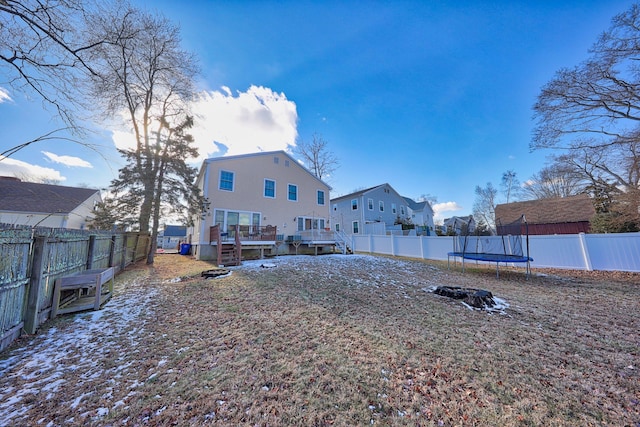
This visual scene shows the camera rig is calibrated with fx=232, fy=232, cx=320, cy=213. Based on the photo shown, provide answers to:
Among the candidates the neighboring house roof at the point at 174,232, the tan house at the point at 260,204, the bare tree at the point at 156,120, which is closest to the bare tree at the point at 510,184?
the tan house at the point at 260,204

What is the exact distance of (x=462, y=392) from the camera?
2480 mm

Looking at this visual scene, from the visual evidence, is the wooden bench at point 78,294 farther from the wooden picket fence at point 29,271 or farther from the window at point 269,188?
the window at point 269,188

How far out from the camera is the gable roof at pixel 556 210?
1811 centimetres

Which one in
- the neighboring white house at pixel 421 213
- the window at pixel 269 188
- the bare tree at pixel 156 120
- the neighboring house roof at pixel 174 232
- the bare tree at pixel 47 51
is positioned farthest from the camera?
the neighboring house roof at pixel 174 232

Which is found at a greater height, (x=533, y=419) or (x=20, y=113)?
(x=20, y=113)

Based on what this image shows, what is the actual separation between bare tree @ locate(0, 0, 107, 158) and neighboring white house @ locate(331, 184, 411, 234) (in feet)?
64.6

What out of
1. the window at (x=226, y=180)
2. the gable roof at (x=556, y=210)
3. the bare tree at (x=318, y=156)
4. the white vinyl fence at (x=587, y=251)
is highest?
the bare tree at (x=318, y=156)

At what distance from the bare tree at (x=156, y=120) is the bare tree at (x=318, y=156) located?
12.3 meters

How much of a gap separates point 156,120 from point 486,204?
39102 millimetres

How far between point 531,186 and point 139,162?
36934 millimetres

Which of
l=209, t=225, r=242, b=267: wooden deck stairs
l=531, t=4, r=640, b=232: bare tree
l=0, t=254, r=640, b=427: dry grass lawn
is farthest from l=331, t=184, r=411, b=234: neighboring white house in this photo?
l=0, t=254, r=640, b=427: dry grass lawn

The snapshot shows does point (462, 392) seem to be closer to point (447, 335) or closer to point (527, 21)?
point (447, 335)

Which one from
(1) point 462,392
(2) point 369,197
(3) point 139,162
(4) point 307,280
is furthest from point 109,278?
(2) point 369,197

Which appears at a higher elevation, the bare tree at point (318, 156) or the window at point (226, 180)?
the bare tree at point (318, 156)
